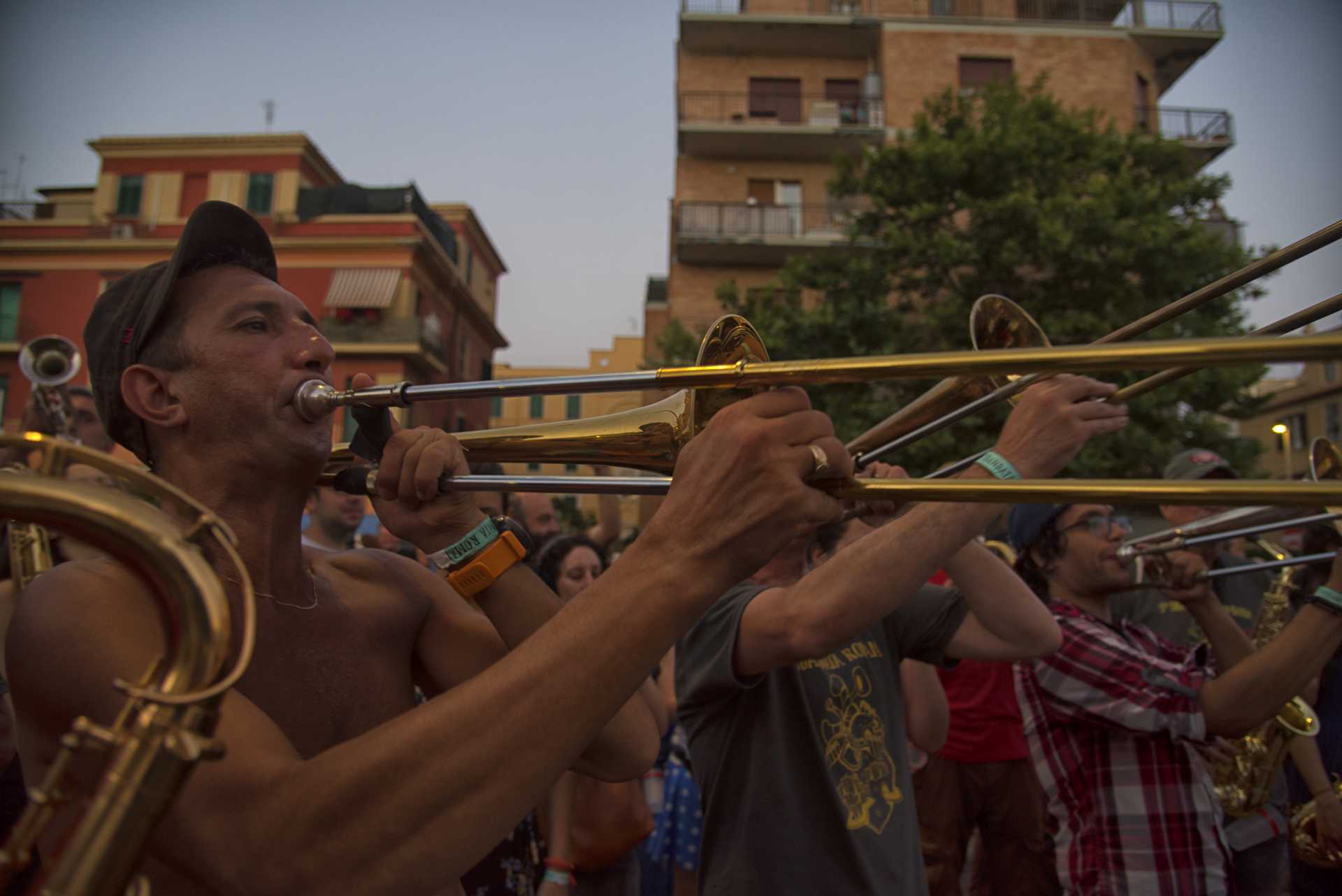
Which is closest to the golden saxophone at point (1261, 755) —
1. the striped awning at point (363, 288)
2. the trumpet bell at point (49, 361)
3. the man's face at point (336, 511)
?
the man's face at point (336, 511)

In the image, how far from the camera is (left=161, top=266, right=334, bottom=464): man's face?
1.80 m

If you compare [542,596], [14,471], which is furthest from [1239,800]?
[14,471]

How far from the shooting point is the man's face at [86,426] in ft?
13.5

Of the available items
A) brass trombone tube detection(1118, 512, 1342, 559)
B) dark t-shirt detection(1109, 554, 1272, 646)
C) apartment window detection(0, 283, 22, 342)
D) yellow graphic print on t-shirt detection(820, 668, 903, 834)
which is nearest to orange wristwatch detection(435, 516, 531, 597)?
yellow graphic print on t-shirt detection(820, 668, 903, 834)

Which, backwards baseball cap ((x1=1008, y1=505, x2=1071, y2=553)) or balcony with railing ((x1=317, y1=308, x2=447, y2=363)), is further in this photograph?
balcony with railing ((x1=317, y1=308, x2=447, y2=363))

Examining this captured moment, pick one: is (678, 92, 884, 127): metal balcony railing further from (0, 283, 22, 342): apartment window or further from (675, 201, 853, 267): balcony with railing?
(0, 283, 22, 342): apartment window

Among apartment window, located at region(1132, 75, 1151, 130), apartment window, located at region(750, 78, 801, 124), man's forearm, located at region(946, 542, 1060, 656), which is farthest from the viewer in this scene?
apartment window, located at region(750, 78, 801, 124)

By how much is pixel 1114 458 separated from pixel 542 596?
15330 millimetres

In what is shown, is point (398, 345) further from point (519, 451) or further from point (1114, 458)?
point (519, 451)

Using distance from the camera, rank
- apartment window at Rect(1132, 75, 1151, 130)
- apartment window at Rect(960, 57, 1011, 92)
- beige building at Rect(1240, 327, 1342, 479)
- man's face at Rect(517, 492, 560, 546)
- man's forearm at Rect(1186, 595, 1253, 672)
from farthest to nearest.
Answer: beige building at Rect(1240, 327, 1342, 479) < apartment window at Rect(960, 57, 1011, 92) < apartment window at Rect(1132, 75, 1151, 130) < man's face at Rect(517, 492, 560, 546) < man's forearm at Rect(1186, 595, 1253, 672)

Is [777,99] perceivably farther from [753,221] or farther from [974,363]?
[974,363]

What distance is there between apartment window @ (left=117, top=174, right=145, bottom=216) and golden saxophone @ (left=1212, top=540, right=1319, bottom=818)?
34.0 metres

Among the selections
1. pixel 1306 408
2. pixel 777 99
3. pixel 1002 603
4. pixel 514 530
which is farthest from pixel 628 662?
pixel 1306 408

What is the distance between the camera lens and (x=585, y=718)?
122 cm
